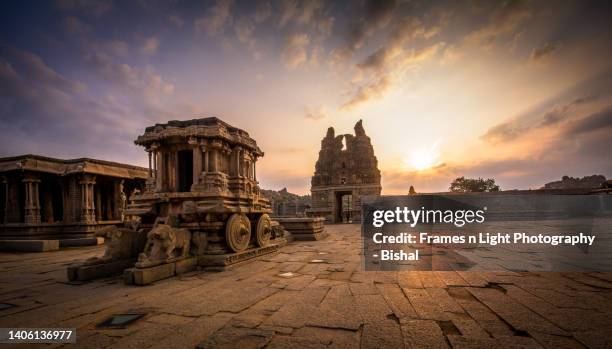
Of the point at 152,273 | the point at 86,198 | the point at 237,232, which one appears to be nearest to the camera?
the point at 152,273

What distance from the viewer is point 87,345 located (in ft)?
8.37

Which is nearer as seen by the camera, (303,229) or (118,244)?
(118,244)

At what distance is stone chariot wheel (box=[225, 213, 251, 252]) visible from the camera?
255 inches

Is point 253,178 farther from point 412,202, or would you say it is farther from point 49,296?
point 412,202

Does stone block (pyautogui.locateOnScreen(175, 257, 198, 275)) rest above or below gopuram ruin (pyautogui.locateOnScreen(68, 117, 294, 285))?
below

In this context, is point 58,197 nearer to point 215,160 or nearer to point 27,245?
point 27,245

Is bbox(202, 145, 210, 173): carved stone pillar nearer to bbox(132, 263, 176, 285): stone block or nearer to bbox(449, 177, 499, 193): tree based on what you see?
bbox(132, 263, 176, 285): stone block

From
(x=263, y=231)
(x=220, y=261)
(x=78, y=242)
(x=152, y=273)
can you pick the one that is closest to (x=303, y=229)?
(x=263, y=231)

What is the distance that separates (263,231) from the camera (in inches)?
320

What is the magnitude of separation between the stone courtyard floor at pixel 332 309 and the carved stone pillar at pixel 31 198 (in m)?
9.75

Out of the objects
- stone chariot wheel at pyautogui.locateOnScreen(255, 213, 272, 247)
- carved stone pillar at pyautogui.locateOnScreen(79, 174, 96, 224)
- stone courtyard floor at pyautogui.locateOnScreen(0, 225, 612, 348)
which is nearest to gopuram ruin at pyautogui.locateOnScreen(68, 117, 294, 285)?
stone chariot wheel at pyautogui.locateOnScreen(255, 213, 272, 247)

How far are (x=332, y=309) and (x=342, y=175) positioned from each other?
26893 mm

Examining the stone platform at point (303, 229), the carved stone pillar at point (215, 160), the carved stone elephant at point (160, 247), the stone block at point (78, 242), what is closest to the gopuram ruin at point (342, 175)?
the stone platform at point (303, 229)

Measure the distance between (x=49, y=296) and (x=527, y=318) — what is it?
6.65 m
